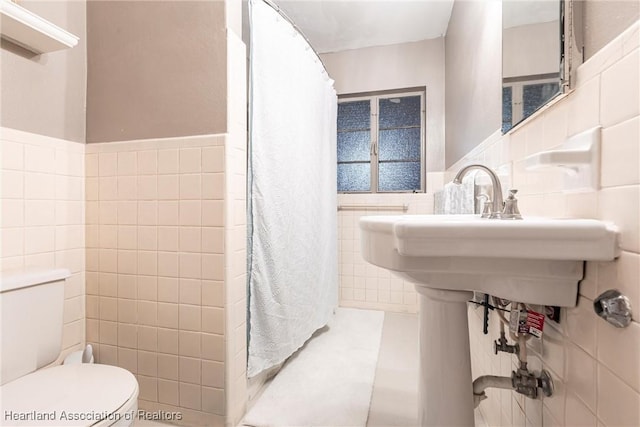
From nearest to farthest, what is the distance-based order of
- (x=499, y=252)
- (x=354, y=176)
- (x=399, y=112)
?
(x=499, y=252) → (x=399, y=112) → (x=354, y=176)

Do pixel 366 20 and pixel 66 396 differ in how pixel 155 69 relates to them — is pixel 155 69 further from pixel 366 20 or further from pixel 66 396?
pixel 366 20

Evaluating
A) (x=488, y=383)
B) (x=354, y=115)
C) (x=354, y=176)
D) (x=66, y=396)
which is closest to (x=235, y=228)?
(x=66, y=396)

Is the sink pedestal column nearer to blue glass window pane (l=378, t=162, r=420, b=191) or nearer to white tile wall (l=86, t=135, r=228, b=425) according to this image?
white tile wall (l=86, t=135, r=228, b=425)

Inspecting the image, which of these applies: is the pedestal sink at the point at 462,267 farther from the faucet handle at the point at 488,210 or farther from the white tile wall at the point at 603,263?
the faucet handle at the point at 488,210

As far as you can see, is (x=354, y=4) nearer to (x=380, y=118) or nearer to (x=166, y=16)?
(x=380, y=118)

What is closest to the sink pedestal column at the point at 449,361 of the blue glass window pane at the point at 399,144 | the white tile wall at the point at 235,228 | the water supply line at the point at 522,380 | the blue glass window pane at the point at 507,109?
the water supply line at the point at 522,380

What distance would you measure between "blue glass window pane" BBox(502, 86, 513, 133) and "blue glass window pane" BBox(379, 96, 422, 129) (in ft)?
5.71

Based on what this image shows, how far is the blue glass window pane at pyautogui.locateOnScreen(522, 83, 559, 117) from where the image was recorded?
78cm

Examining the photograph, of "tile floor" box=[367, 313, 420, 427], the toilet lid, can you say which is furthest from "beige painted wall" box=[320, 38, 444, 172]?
the toilet lid

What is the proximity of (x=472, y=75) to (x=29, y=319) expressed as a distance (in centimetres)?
219

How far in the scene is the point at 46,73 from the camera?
4.25ft

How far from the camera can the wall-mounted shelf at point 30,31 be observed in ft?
3.34

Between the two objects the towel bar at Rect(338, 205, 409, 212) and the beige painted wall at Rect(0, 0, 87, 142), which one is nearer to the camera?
the beige painted wall at Rect(0, 0, 87, 142)

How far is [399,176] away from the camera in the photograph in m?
2.86
